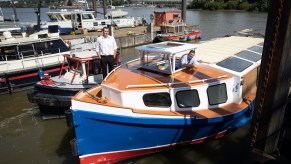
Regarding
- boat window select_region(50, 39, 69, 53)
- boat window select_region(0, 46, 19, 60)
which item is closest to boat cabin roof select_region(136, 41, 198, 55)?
boat window select_region(50, 39, 69, 53)

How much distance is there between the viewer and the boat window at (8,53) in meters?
13.2

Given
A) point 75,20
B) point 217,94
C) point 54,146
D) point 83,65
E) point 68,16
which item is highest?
point 68,16

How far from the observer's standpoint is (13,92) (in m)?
13.4

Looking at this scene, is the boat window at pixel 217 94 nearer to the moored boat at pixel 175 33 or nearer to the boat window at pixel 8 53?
the boat window at pixel 8 53

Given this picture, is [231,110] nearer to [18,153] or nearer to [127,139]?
[127,139]

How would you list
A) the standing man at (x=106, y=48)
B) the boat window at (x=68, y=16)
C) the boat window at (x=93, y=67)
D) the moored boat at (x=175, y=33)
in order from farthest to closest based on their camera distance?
the boat window at (x=68, y=16) → the moored boat at (x=175, y=33) → the boat window at (x=93, y=67) → the standing man at (x=106, y=48)

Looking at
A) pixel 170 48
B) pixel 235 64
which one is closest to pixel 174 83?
pixel 170 48

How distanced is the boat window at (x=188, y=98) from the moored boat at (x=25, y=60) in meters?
8.87

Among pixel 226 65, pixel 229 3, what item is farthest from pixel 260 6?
pixel 226 65

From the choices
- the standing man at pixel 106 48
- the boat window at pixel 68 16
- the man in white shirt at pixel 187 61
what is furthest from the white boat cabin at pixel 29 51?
the boat window at pixel 68 16

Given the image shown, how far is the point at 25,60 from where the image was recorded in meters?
13.4

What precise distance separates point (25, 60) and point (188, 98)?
33.1 feet

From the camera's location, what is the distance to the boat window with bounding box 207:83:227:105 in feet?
23.6

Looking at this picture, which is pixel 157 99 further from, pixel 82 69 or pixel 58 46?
pixel 58 46
